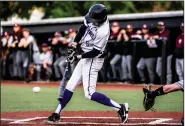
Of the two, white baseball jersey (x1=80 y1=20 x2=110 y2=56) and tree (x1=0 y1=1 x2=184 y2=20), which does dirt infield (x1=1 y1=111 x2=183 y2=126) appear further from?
tree (x1=0 y1=1 x2=184 y2=20)

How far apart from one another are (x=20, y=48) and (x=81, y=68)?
11.4 m

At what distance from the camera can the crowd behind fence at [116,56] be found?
15.1 meters

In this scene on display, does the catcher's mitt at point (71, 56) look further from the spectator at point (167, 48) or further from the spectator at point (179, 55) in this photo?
the spectator at point (167, 48)

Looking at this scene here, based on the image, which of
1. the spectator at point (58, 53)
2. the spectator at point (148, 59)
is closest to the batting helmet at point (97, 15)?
the spectator at point (148, 59)

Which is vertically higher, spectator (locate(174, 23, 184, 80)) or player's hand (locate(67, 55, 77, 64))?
player's hand (locate(67, 55, 77, 64))

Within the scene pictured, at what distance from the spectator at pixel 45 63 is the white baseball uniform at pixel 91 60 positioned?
1046 cm

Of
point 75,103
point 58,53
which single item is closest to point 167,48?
point 58,53

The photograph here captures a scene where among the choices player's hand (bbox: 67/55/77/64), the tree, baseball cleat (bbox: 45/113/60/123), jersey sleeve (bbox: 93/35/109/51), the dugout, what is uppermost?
jersey sleeve (bbox: 93/35/109/51)

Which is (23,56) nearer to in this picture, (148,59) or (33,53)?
(33,53)

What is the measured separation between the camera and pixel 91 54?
6777 mm

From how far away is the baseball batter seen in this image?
6.80 m

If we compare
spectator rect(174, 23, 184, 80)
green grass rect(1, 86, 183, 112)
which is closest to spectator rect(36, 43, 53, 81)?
spectator rect(174, 23, 184, 80)

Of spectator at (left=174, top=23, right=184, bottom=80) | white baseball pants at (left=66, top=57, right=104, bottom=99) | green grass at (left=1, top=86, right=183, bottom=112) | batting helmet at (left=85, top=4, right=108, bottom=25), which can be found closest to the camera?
batting helmet at (left=85, top=4, right=108, bottom=25)

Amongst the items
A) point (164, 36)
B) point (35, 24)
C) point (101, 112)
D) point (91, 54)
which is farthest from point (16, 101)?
point (35, 24)
